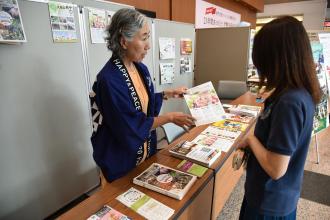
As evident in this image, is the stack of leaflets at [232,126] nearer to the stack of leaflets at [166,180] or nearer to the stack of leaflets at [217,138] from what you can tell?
the stack of leaflets at [217,138]

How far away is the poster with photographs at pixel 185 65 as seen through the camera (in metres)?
3.44

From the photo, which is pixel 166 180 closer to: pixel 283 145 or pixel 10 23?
pixel 283 145

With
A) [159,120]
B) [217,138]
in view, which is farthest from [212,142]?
[159,120]

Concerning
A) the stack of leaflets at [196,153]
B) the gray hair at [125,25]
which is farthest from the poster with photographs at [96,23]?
the stack of leaflets at [196,153]

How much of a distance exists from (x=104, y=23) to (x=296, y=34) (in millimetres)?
1824

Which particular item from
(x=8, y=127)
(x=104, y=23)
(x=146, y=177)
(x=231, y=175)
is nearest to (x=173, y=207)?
(x=146, y=177)

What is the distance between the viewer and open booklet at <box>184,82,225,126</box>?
1.33 meters

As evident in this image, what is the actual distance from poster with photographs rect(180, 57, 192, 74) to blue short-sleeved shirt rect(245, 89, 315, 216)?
104 inches

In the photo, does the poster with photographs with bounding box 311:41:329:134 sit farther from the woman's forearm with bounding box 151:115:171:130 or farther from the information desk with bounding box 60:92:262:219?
the woman's forearm with bounding box 151:115:171:130

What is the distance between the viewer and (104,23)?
6.88ft

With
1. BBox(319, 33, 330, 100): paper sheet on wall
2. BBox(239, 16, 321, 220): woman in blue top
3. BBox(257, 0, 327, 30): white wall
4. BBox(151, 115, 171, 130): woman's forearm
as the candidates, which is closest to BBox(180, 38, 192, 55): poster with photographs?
BBox(319, 33, 330, 100): paper sheet on wall

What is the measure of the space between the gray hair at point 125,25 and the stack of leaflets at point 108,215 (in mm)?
791

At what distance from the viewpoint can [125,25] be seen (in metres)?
1.07

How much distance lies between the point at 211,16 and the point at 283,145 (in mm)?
4801
